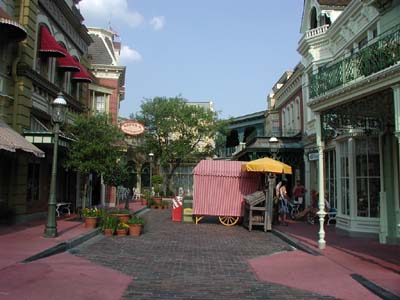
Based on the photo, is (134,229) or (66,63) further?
(66,63)

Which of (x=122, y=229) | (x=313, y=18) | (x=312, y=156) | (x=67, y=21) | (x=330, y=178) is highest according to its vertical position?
(x=313, y=18)

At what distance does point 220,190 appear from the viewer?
61.6ft

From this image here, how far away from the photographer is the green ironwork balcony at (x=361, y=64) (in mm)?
8664

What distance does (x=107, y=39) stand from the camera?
34.5m

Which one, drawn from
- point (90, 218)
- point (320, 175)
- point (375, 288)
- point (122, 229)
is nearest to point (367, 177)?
point (320, 175)

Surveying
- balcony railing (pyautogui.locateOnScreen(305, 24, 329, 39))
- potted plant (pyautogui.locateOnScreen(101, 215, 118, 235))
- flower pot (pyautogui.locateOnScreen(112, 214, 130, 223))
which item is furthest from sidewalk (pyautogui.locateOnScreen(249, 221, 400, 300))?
balcony railing (pyautogui.locateOnScreen(305, 24, 329, 39))

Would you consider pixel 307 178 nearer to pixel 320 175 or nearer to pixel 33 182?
pixel 320 175

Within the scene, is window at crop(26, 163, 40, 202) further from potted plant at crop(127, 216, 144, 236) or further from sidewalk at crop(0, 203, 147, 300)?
sidewalk at crop(0, 203, 147, 300)

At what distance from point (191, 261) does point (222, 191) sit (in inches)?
346

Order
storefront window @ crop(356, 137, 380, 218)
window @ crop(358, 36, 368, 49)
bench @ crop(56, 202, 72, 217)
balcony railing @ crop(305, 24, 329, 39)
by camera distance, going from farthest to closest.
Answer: bench @ crop(56, 202, 72, 217) < balcony railing @ crop(305, 24, 329, 39) < window @ crop(358, 36, 368, 49) < storefront window @ crop(356, 137, 380, 218)

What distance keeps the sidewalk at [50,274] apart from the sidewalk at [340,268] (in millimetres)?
3091

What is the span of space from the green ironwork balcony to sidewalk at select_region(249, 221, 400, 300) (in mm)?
4171

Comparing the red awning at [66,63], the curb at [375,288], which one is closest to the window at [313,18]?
the red awning at [66,63]

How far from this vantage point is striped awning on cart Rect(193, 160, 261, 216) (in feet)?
61.4
